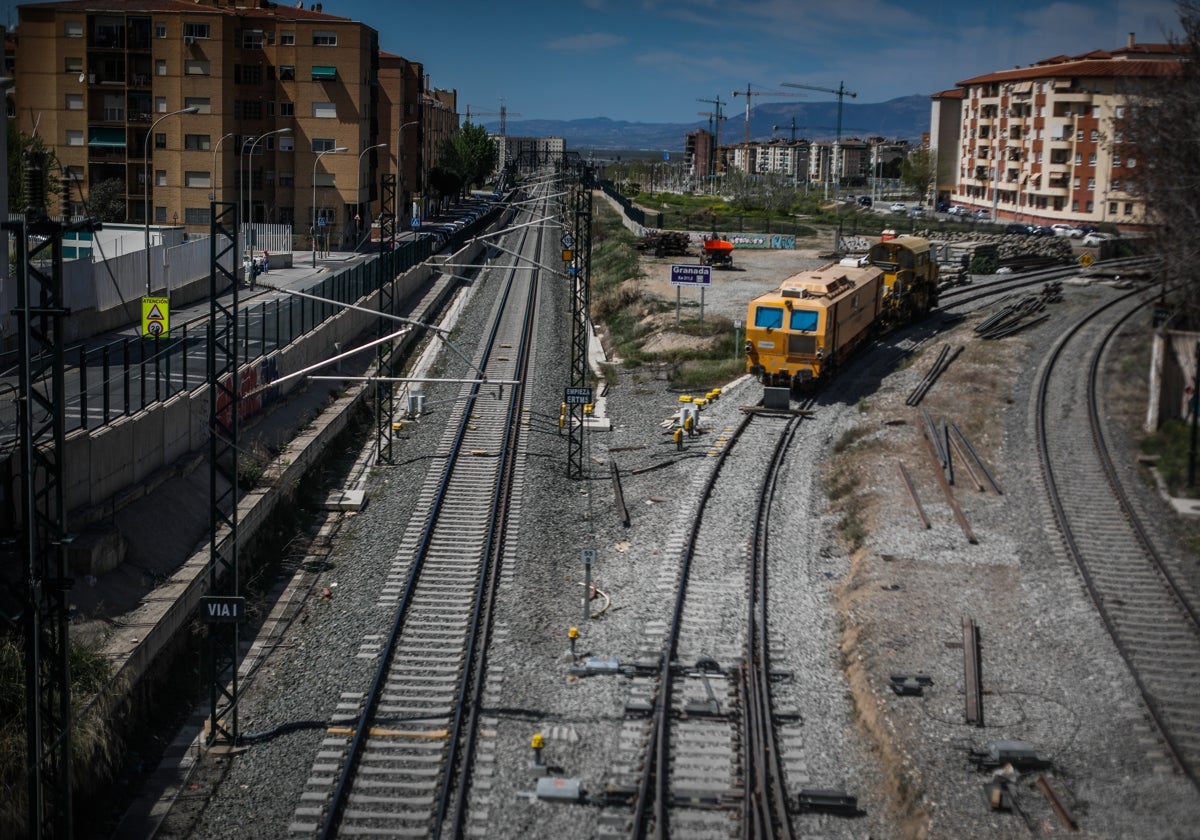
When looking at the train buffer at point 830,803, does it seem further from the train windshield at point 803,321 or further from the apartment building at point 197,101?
the apartment building at point 197,101

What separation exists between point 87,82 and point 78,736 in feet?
202

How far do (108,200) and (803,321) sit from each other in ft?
159

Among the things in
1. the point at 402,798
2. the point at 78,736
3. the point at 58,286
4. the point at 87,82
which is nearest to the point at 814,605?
the point at 402,798

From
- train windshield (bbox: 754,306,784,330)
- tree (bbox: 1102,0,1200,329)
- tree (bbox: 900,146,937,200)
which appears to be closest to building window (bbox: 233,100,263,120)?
tree (bbox: 1102,0,1200,329)

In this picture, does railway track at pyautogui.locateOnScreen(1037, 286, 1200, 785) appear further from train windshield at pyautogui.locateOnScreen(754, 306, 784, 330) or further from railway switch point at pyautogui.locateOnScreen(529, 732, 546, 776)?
railway switch point at pyautogui.locateOnScreen(529, 732, 546, 776)

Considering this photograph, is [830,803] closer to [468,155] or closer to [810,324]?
[810,324]

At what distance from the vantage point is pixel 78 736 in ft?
46.1

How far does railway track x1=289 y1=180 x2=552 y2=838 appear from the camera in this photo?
13.4m

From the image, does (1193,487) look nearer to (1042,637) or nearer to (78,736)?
(1042,637)

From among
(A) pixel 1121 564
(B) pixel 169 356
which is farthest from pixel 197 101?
(A) pixel 1121 564

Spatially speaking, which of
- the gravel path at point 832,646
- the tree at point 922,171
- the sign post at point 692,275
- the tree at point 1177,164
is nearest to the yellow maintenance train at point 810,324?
the gravel path at point 832,646

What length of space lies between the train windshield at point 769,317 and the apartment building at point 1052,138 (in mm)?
47570

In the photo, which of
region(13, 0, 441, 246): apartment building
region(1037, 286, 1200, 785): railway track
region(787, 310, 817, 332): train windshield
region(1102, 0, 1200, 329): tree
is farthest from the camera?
region(13, 0, 441, 246): apartment building

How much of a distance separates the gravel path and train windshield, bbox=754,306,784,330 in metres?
2.65
